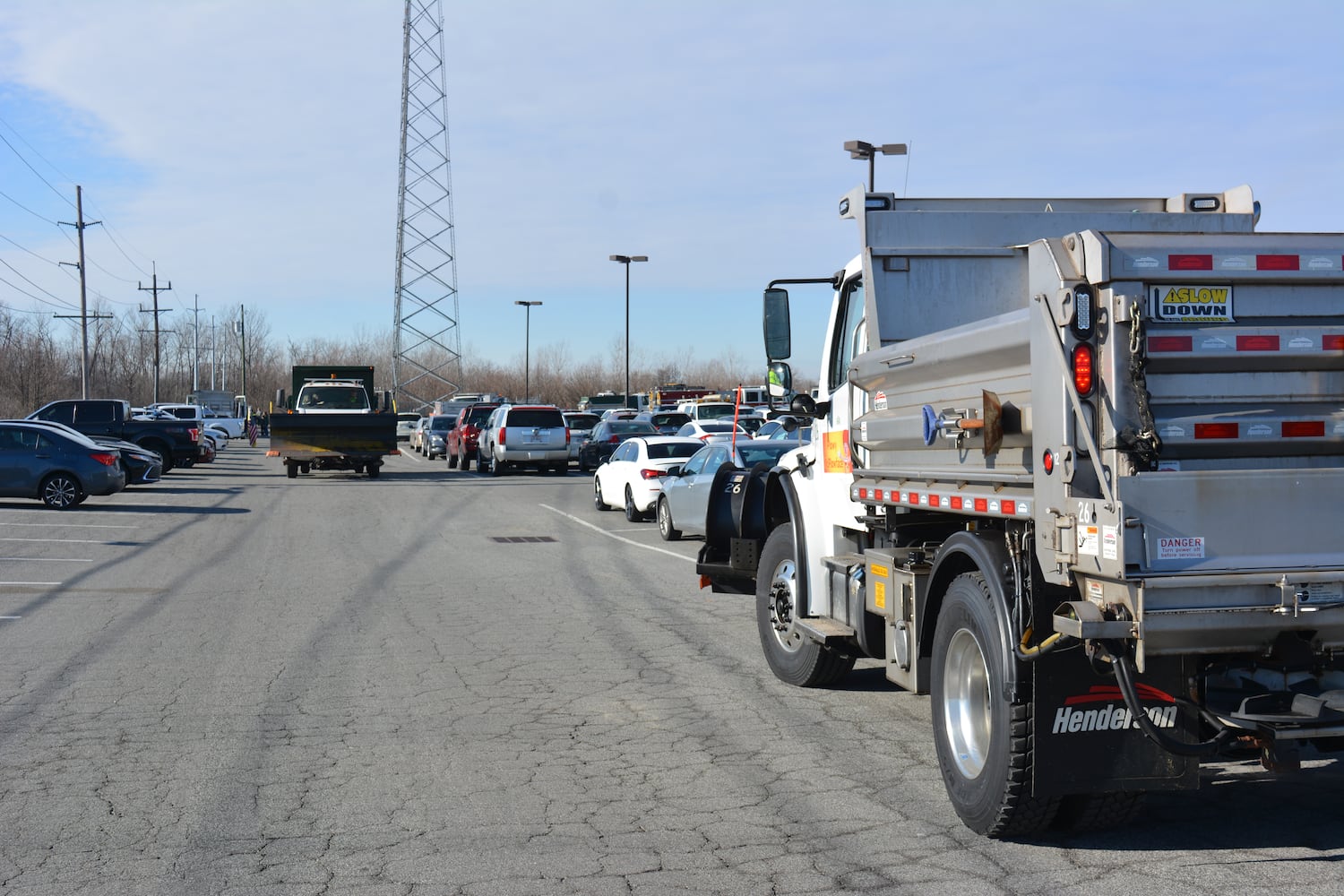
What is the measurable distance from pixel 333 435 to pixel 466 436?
7.08 metres

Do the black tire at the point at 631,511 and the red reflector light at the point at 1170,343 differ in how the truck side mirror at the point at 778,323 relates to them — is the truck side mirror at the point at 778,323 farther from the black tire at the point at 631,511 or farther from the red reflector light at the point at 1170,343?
the black tire at the point at 631,511

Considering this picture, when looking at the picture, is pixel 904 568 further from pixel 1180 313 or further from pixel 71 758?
pixel 71 758

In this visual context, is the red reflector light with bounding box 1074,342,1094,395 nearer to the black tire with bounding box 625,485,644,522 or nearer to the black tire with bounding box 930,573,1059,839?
the black tire with bounding box 930,573,1059,839

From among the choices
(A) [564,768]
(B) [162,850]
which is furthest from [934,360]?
(B) [162,850]

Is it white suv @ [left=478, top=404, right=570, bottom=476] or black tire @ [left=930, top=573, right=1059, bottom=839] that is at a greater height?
white suv @ [left=478, top=404, right=570, bottom=476]

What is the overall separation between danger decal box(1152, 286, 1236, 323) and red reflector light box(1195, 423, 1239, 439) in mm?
372

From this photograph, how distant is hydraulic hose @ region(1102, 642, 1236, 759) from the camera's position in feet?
14.5

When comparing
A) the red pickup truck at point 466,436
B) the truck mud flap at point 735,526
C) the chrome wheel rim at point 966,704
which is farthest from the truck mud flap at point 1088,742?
the red pickup truck at point 466,436

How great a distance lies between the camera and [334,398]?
34938 mm

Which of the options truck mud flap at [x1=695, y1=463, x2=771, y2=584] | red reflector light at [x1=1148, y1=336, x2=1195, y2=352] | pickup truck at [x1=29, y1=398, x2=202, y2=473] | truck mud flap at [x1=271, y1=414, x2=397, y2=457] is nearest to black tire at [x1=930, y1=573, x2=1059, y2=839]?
red reflector light at [x1=1148, y1=336, x2=1195, y2=352]

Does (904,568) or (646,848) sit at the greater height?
(904,568)

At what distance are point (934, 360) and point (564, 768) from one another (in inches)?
109

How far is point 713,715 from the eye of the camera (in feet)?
24.7

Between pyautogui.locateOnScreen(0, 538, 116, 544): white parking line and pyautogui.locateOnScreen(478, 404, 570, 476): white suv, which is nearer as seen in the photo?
pyautogui.locateOnScreen(0, 538, 116, 544): white parking line
